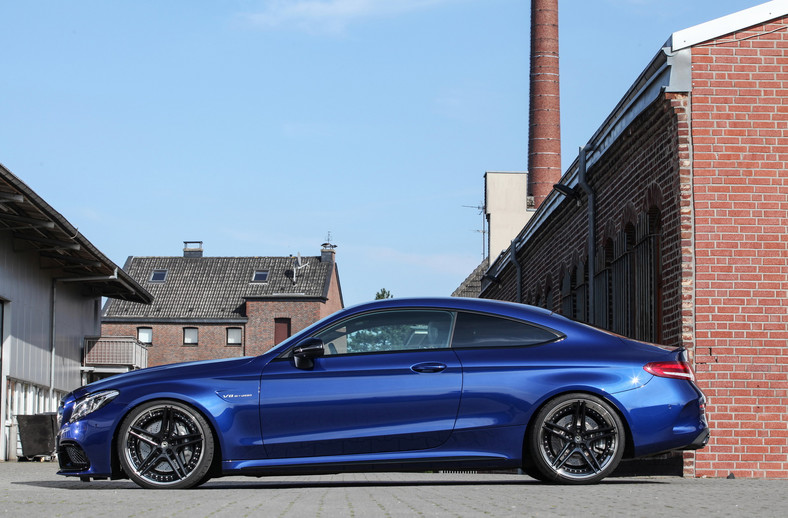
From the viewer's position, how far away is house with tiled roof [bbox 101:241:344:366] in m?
69.2

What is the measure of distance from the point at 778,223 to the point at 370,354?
509cm

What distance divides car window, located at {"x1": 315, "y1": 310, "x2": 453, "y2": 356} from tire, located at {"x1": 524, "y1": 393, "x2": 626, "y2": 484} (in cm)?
93

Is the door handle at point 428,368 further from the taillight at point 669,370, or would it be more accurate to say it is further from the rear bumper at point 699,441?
the rear bumper at point 699,441

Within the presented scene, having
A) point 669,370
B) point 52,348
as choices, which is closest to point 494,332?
point 669,370

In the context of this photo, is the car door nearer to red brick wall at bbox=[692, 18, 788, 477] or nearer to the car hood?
the car hood

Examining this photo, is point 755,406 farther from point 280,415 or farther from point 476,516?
Answer: point 476,516

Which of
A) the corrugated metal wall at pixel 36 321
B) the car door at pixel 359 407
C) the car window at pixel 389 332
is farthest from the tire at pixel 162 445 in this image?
the corrugated metal wall at pixel 36 321

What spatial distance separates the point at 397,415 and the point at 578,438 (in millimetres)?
1286

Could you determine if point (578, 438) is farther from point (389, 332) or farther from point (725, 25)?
point (725, 25)

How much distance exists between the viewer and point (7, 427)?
26.4 metres

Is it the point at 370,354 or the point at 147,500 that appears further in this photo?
the point at 370,354

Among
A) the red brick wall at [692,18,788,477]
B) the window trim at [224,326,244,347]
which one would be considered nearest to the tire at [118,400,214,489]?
the red brick wall at [692,18,788,477]

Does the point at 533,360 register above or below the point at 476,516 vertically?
above

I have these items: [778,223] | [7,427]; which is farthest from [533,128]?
[778,223]
